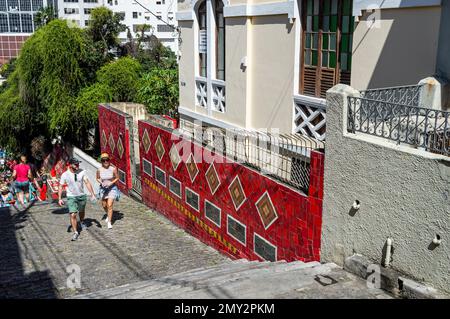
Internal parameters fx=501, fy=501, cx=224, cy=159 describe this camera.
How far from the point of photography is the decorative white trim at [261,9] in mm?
9367

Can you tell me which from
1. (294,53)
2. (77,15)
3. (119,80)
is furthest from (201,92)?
(77,15)

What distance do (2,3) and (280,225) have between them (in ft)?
294

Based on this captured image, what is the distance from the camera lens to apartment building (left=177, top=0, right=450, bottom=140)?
23.9 ft

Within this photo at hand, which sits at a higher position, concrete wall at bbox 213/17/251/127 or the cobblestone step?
concrete wall at bbox 213/17/251/127

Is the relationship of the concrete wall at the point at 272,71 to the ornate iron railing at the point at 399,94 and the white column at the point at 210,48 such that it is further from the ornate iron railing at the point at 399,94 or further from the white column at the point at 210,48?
the ornate iron railing at the point at 399,94

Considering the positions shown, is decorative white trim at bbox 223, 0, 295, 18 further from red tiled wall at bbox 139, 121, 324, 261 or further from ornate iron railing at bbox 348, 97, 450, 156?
ornate iron railing at bbox 348, 97, 450, 156

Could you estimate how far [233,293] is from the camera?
573cm

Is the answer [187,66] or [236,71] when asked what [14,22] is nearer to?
[187,66]

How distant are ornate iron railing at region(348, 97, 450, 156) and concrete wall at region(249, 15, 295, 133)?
363cm

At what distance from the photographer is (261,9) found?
1016 centimetres

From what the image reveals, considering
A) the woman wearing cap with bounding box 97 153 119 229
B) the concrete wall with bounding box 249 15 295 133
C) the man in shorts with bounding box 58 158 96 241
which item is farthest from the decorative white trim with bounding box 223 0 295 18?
the man in shorts with bounding box 58 158 96 241

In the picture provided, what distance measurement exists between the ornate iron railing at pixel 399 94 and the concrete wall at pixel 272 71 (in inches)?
119

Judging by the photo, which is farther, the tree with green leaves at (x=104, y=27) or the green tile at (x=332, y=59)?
the tree with green leaves at (x=104, y=27)

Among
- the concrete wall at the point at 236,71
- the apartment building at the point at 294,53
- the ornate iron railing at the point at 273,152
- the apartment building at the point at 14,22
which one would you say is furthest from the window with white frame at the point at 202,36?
the apartment building at the point at 14,22
